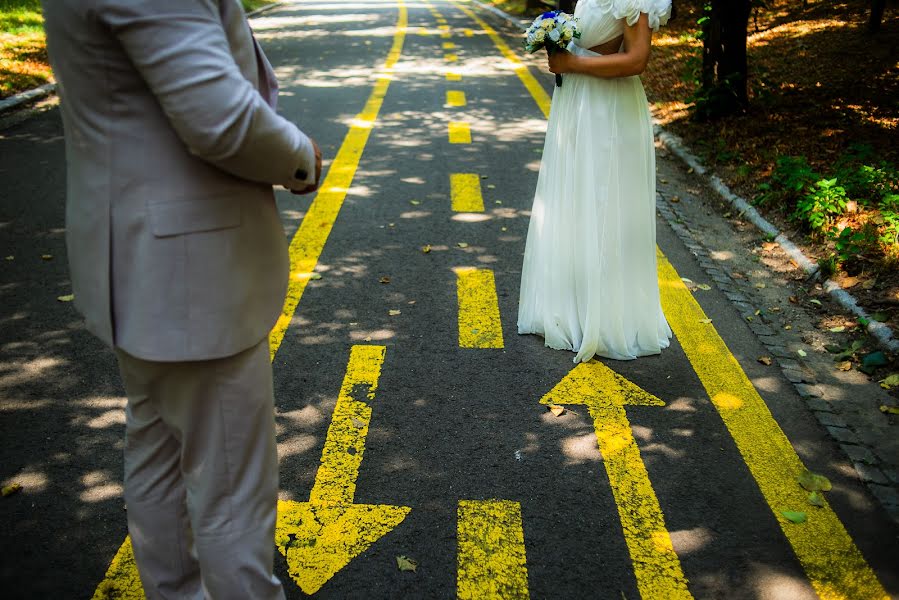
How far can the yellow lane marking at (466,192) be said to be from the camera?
22.4ft

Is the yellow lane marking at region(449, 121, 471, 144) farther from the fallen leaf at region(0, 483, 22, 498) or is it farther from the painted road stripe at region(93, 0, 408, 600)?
the fallen leaf at region(0, 483, 22, 498)

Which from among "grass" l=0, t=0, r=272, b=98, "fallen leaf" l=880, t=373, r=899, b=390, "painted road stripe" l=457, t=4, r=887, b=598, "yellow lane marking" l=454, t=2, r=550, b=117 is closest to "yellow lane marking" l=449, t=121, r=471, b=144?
"yellow lane marking" l=454, t=2, r=550, b=117

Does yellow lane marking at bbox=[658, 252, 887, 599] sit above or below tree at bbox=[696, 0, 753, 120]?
below

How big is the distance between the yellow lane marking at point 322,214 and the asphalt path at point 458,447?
40 millimetres

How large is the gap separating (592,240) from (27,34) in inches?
536

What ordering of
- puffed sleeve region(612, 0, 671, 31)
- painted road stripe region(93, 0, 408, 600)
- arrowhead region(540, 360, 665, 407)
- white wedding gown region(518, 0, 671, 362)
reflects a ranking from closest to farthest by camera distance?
painted road stripe region(93, 0, 408, 600) < puffed sleeve region(612, 0, 671, 31) < arrowhead region(540, 360, 665, 407) < white wedding gown region(518, 0, 671, 362)

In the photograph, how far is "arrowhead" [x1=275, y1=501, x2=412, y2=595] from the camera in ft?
9.24

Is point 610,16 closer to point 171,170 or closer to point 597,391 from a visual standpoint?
point 597,391

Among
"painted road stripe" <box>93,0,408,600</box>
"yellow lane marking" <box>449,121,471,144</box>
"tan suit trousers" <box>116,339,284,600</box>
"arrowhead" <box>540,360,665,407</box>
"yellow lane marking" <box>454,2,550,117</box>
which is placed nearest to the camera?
"tan suit trousers" <box>116,339,284,600</box>

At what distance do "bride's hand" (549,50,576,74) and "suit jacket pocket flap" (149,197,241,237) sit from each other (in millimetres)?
2785

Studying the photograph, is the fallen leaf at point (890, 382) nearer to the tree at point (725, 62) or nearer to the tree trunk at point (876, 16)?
the tree at point (725, 62)

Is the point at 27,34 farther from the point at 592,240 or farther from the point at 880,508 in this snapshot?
the point at 880,508

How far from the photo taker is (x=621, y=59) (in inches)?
158

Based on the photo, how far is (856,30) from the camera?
1309 centimetres
